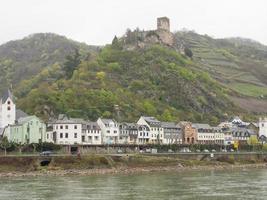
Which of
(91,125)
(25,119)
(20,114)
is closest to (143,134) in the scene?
(91,125)

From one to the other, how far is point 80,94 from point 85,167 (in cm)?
4980

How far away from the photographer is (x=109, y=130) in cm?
11825

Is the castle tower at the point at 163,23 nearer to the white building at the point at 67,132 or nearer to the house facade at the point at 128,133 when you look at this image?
the house facade at the point at 128,133

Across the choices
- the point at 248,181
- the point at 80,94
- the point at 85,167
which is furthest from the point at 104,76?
the point at 248,181

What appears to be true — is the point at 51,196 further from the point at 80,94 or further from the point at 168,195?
the point at 80,94

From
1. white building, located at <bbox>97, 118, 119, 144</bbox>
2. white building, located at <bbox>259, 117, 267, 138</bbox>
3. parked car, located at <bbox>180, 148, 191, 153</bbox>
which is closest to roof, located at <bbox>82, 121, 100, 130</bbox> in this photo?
white building, located at <bbox>97, 118, 119, 144</bbox>

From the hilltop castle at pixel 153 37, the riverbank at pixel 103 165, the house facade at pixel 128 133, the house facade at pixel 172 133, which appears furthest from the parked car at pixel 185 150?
the hilltop castle at pixel 153 37

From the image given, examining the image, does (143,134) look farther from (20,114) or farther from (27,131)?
(27,131)

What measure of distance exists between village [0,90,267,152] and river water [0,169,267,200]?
3274 centimetres

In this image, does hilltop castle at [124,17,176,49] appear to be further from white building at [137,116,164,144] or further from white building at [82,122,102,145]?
white building at [82,122,102,145]

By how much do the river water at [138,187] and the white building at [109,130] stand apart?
3935 cm

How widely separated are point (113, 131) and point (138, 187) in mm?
56819

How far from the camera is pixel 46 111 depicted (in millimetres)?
123375

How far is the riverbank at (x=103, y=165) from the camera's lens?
80.7 metres
